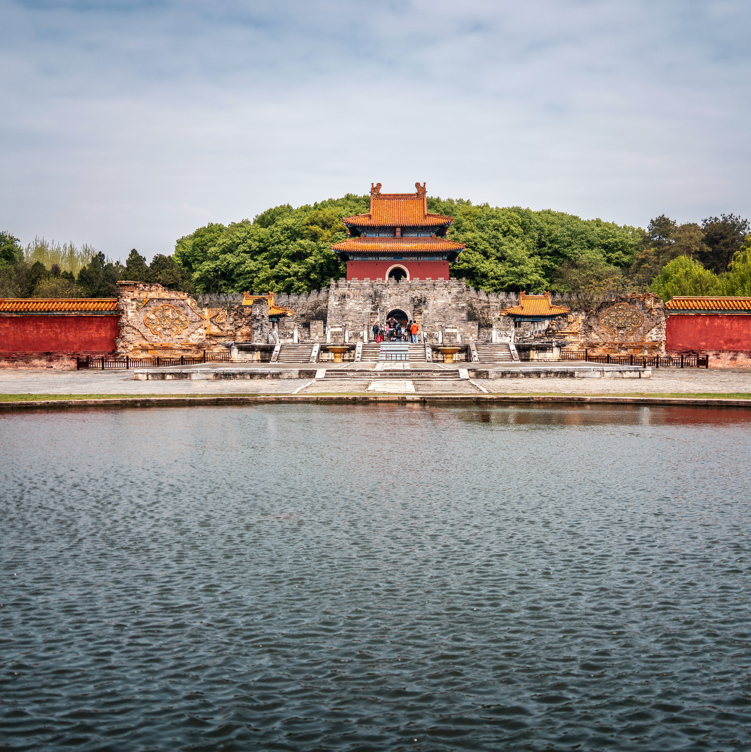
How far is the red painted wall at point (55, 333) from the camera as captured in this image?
3012 cm

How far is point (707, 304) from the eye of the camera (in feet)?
101

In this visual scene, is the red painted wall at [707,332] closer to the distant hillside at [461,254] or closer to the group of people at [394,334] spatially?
the group of people at [394,334]

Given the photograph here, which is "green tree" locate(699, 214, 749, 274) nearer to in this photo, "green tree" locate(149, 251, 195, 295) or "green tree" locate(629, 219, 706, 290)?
"green tree" locate(629, 219, 706, 290)

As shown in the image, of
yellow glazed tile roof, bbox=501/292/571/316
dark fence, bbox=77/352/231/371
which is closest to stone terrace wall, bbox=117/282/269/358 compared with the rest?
dark fence, bbox=77/352/231/371

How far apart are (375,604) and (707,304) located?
29.9m

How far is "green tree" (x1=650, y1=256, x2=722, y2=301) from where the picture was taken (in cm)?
4006

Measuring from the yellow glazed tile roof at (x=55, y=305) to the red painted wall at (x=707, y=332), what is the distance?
24884 mm

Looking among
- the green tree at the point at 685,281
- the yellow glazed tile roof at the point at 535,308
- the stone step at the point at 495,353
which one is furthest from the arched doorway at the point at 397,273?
the stone step at the point at 495,353

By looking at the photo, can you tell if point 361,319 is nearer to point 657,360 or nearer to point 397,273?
point 397,273

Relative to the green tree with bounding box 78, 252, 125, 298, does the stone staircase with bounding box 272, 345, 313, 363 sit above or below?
below

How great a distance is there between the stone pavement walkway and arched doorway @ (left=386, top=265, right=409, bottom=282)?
2403cm

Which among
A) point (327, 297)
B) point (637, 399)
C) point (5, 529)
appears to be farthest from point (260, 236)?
point (5, 529)

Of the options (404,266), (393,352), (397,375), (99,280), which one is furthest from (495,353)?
(99,280)

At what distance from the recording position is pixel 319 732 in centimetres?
361
